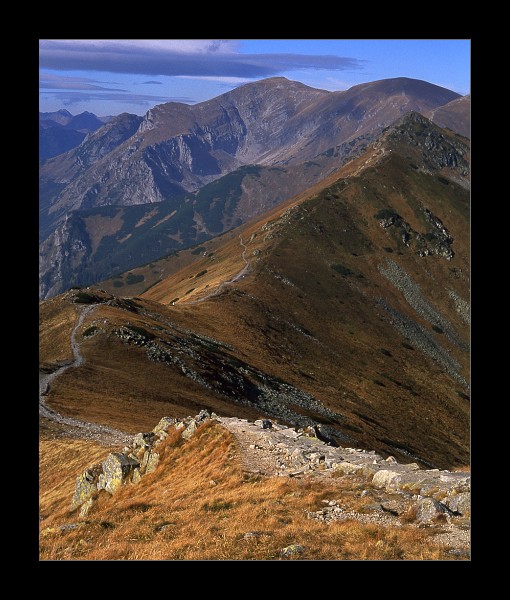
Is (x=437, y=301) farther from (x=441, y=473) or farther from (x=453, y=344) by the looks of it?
(x=441, y=473)

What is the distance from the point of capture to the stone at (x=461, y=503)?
59.3 feet

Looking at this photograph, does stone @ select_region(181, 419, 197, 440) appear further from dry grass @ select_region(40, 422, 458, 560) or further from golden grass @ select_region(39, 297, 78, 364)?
golden grass @ select_region(39, 297, 78, 364)

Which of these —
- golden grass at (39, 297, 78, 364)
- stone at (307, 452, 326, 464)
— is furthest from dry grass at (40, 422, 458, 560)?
golden grass at (39, 297, 78, 364)

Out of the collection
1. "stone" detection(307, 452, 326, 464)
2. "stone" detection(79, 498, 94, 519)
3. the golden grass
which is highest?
the golden grass

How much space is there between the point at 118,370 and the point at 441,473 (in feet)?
157

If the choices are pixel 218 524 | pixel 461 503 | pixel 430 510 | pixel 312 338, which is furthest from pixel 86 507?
pixel 312 338

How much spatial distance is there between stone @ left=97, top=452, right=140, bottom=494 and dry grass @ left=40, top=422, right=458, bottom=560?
A: 0.84 m

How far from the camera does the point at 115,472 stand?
32.5 meters

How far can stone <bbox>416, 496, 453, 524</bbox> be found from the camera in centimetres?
1800

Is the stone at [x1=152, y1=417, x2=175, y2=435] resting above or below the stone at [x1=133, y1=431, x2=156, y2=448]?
above

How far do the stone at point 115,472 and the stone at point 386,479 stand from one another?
15438 mm

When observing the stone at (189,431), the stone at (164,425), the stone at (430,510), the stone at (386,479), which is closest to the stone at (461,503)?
the stone at (430,510)

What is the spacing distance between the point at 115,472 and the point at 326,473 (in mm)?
13545
